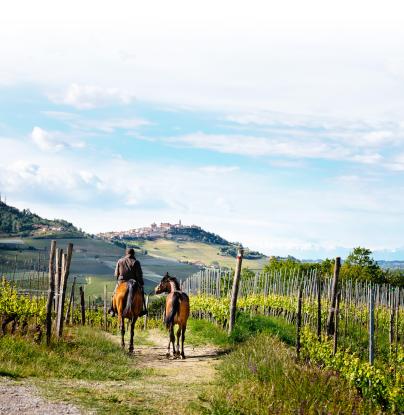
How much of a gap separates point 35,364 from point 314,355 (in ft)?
17.3

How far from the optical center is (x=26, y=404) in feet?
26.0

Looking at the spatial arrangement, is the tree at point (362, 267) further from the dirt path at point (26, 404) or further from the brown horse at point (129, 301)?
the dirt path at point (26, 404)

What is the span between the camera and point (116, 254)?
502 ft

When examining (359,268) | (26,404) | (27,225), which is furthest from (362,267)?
(27,225)

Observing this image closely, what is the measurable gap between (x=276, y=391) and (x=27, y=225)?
13535 cm

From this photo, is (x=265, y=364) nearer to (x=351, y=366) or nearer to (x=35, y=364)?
(x=351, y=366)

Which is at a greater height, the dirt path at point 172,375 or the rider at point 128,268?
the rider at point 128,268

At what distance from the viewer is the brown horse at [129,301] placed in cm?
1462

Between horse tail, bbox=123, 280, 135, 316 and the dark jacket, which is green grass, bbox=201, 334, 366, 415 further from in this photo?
the dark jacket

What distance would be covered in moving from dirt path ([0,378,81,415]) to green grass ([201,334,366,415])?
6.12 ft

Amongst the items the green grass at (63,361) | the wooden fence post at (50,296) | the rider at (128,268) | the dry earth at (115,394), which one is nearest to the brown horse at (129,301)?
the rider at (128,268)

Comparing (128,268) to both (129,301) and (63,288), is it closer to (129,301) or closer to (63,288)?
(129,301)

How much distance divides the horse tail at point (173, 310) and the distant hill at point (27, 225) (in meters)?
121

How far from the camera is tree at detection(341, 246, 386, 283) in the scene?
157 ft
